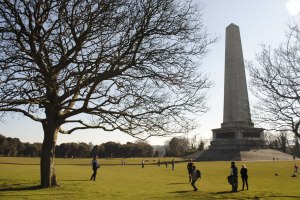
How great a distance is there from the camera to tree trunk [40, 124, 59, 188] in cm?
1966

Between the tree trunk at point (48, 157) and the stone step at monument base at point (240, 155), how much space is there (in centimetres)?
5629

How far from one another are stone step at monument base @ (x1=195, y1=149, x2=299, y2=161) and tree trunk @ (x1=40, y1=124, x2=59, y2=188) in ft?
185

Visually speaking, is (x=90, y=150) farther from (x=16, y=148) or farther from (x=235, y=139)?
(x=235, y=139)

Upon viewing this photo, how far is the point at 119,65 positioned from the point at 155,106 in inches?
131

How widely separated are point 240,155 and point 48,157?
192ft

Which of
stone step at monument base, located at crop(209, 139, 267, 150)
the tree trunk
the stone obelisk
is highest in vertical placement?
the stone obelisk

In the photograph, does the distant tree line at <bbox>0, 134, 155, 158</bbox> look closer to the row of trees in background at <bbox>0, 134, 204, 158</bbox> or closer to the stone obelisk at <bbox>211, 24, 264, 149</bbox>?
the row of trees in background at <bbox>0, 134, 204, 158</bbox>

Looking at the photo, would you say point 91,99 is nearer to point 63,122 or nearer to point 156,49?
point 63,122

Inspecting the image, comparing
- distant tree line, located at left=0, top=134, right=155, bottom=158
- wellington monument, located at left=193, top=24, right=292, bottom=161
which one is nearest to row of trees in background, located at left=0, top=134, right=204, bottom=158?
distant tree line, located at left=0, top=134, right=155, bottom=158

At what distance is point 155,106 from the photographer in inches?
792

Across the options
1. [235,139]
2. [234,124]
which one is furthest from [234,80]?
[235,139]

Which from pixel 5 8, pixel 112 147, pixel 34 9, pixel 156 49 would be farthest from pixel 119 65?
pixel 112 147

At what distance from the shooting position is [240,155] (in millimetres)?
72375

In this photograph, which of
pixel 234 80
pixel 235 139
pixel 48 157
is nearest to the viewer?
pixel 48 157
